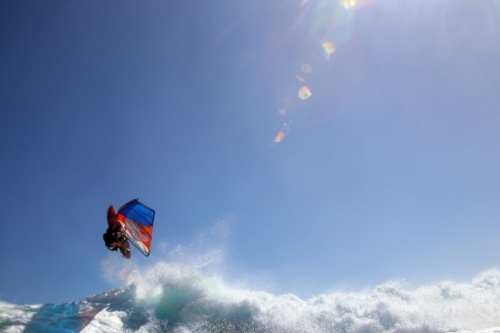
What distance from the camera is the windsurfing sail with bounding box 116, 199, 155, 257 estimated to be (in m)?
9.23

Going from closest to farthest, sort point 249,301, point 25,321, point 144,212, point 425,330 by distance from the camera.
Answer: point 144,212 → point 25,321 → point 425,330 → point 249,301

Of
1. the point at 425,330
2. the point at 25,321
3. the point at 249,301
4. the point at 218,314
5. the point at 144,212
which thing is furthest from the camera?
the point at 249,301

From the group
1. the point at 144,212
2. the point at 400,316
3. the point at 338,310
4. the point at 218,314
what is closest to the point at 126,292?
the point at 218,314

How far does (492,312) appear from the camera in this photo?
21828 mm

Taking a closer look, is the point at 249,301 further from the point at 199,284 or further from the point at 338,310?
the point at 338,310

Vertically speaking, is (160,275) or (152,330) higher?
(160,275)

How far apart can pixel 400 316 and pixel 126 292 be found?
19.5 meters

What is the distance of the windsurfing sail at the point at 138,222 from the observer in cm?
923

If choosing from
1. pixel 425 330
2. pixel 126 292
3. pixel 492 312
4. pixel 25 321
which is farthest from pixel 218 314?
pixel 492 312

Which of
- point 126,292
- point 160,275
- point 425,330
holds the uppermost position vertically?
point 160,275

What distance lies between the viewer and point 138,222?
391 inches

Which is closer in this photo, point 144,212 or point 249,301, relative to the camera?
point 144,212

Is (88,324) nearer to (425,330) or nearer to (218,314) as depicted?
(218,314)

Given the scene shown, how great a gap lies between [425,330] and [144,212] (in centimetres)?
1944
